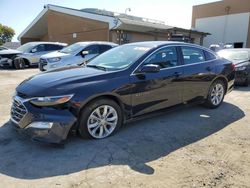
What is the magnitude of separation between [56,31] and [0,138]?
24302 mm

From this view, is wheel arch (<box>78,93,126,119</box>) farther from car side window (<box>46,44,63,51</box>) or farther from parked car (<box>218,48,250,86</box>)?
car side window (<box>46,44,63,51</box>)

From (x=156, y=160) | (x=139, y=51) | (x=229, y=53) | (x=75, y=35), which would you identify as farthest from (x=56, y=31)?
(x=156, y=160)

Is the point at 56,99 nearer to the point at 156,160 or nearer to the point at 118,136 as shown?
the point at 118,136

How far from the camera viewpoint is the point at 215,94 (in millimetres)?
6215

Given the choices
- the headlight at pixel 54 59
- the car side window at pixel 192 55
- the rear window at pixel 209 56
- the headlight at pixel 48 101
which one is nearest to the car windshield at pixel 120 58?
the car side window at pixel 192 55

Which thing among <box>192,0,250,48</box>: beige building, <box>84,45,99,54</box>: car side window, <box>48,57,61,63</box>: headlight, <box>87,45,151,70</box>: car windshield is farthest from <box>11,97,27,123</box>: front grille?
<box>192,0,250,48</box>: beige building

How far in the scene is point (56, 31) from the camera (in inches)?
1060

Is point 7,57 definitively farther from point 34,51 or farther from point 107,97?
point 107,97

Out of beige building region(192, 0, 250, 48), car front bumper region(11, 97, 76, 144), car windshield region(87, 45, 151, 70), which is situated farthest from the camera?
beige building region(192, 0, 250, 48)

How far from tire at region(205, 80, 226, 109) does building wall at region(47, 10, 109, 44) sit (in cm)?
1592

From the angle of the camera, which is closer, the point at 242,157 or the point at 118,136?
the point at 242,157

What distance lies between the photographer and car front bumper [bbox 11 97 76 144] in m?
3.70

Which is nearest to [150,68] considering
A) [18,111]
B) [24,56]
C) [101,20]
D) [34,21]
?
[18,111]

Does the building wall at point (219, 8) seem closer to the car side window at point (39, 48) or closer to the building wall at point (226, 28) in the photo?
the building wall at point (226, 28)
